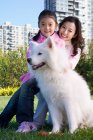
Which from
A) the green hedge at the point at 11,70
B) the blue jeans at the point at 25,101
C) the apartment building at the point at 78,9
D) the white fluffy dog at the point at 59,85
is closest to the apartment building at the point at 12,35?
the apartment building at the point at 78,9

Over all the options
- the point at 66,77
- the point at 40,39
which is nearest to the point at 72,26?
the point at 40,39

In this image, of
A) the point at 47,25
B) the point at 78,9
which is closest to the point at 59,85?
the point at 47,25

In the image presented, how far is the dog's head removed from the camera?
448cm

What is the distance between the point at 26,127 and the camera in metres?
4.91

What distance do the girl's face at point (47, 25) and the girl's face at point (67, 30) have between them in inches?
5.0

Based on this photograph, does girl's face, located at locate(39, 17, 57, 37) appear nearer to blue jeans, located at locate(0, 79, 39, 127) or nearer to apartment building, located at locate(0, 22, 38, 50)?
blue jeans, located at locate(0, 79, 39, 127)

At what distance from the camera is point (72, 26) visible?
516 centimetres

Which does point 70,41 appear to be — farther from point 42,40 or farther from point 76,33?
point 42,40

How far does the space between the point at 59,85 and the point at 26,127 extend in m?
0.75

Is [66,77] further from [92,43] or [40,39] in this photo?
[92,43]

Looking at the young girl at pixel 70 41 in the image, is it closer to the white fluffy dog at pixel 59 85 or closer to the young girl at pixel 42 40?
the young girl at pixel 42 40

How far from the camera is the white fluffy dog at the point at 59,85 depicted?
4.51 meters

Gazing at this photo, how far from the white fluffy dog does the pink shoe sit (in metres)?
0.34

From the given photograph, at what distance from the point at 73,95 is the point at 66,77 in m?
0.25
